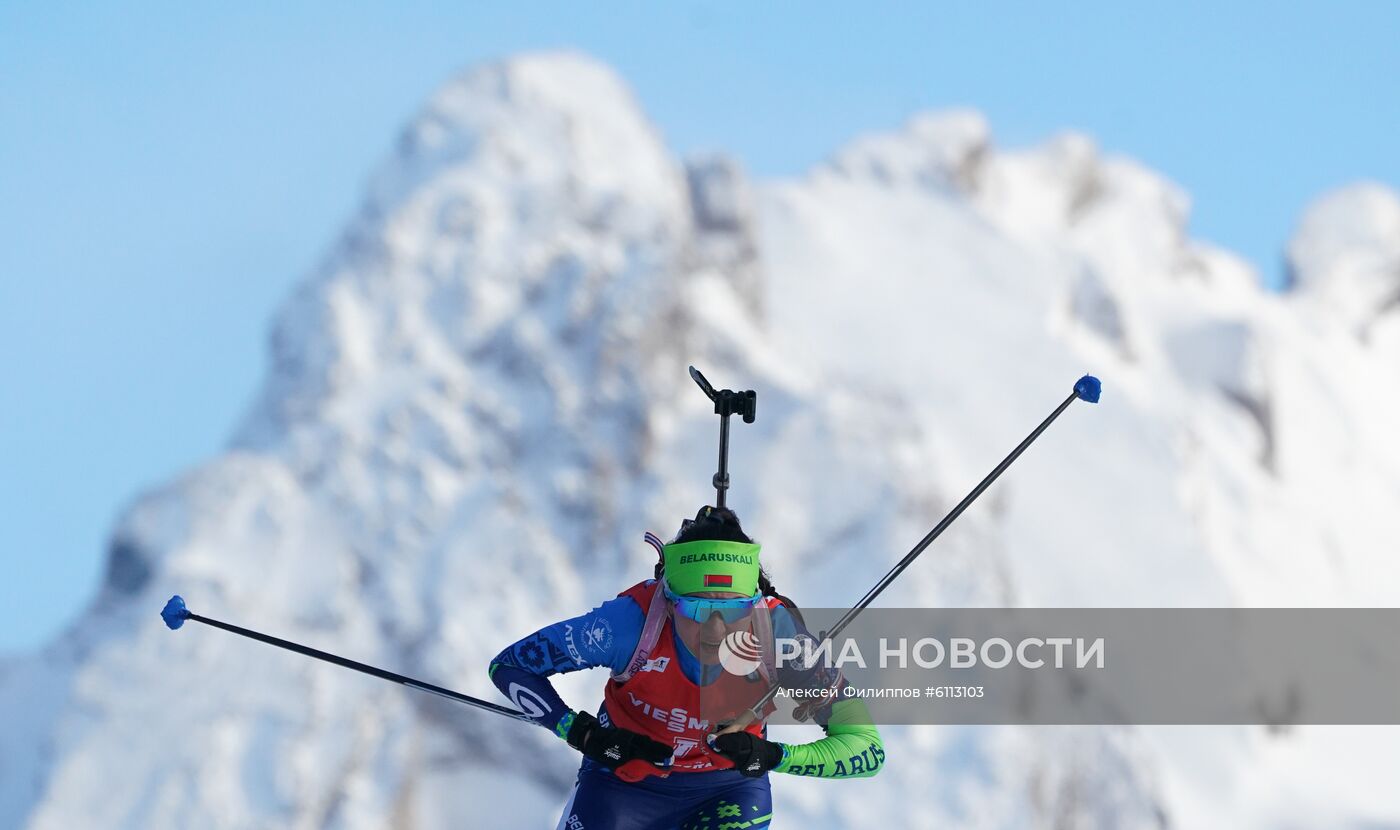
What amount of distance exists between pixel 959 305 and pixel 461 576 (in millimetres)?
69244

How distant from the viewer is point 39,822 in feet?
284

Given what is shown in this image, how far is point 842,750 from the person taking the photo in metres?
10.5

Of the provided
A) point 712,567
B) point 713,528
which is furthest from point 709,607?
point 713,528

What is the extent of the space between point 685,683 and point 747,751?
74 centimetres

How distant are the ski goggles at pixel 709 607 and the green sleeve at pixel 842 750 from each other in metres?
0.90

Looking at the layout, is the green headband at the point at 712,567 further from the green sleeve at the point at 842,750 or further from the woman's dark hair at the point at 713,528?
the green sleeve at the point at 842,750

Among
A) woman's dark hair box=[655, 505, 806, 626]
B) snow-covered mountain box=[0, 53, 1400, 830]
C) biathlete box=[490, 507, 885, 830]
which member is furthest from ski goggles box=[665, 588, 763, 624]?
snow-covered mountain box=[0, 53, 1400, 830]

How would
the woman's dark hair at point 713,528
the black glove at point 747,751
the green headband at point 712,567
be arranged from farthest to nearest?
1. the woman's dark hair at point 713,528
2. the green headband at point 712,567
3. the black glove at point 747,751

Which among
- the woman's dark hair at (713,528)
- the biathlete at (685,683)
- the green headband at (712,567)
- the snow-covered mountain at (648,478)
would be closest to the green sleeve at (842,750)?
the biathlete at (685,683)

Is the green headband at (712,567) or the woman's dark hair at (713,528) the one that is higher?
the woman's dark hair at (713,528)

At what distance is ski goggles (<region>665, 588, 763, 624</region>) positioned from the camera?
1031 cm

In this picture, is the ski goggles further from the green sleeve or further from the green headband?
the green sleeve

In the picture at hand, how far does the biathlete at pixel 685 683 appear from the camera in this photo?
10.3 m

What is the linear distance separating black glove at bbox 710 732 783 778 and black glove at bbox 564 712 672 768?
40cm
